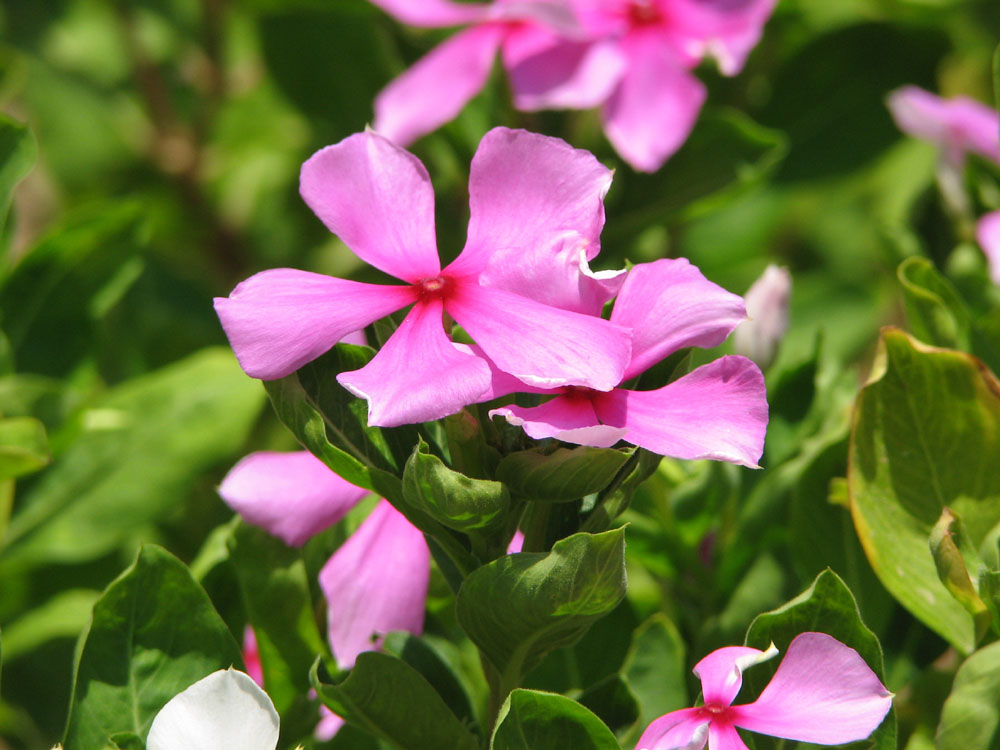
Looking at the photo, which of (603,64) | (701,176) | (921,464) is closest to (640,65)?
(603,64)

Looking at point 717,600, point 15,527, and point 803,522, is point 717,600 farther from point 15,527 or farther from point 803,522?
point 15,527

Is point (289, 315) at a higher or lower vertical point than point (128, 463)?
higher

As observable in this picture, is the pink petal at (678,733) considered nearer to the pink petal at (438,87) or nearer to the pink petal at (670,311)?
the pink petal at (670,311)

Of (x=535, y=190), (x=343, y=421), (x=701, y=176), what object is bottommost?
(x=701, y=176)

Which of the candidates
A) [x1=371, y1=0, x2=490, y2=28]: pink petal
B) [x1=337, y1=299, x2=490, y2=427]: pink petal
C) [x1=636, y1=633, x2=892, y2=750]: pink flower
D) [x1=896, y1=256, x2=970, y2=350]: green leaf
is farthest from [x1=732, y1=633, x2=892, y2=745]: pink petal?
[x1=371, y1=0, x2=490, y2=28]: pink petal

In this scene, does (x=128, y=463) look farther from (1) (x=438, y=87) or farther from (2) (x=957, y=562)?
(2) (x=957, y=562)

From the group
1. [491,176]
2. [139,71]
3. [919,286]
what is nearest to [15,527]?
[491,176]
